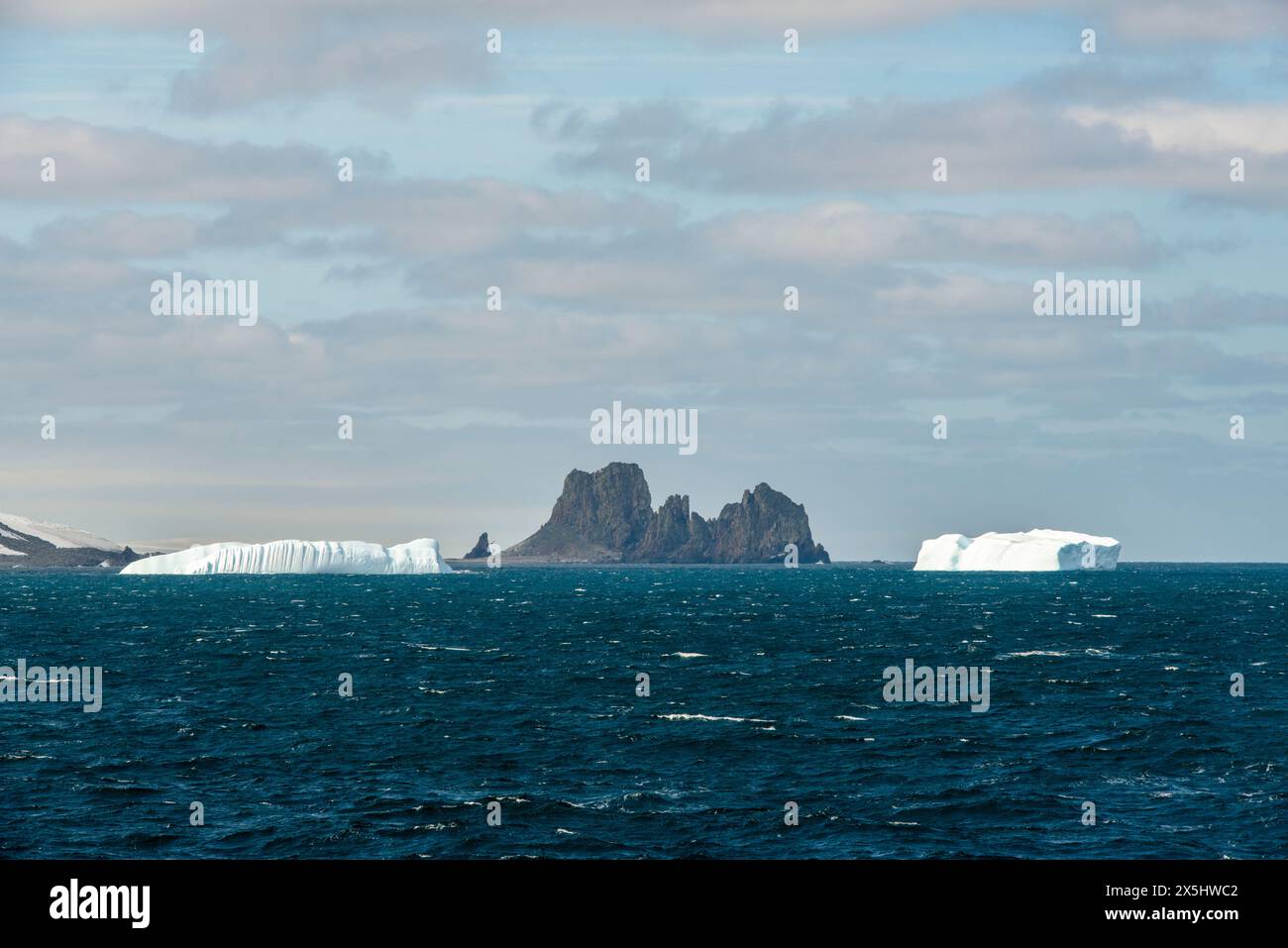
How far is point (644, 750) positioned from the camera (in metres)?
50.7

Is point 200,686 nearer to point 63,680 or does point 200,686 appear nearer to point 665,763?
point 63,680

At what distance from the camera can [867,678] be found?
7231 centimetres

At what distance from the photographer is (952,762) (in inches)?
1900

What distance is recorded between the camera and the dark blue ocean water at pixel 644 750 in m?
37.9

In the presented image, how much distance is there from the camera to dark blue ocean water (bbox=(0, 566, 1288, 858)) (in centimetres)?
3788

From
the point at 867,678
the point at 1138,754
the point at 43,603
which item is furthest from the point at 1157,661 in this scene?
the point at 43,603

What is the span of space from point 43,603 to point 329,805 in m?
141

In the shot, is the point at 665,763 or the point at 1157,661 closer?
the point at 665,763

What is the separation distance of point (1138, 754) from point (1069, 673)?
25550mm

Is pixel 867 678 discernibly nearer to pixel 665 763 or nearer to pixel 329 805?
pixel 665 763
